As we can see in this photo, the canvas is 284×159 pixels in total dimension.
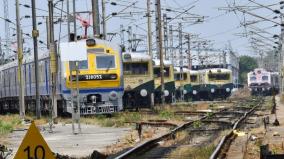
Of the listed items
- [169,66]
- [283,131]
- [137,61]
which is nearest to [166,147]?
[283,131]

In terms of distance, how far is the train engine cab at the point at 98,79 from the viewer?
1127 inches

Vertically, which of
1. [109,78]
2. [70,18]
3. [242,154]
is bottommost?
[242,154]

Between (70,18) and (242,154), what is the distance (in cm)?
1570

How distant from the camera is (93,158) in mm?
12977

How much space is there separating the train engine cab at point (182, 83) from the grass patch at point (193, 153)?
42519 millimetres

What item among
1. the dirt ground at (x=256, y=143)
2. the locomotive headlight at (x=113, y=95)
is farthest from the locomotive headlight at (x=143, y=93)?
the dirt ground at (x=256, y=143)

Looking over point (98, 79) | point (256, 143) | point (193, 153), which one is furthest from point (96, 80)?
point (193, 153)

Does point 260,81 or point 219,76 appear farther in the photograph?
point 260,81

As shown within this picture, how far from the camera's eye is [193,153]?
14094mm

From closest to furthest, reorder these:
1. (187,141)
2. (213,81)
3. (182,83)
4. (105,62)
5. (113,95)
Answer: (187,141)
(113,95)
(105,62)
(182,83)
(213,81)

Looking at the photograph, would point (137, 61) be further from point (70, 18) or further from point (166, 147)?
point (166, 147)

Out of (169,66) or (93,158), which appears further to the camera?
(169,66)

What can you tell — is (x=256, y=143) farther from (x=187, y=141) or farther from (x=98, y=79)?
→ (x=98, y=79)

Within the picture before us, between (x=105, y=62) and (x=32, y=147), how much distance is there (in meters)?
20.8
